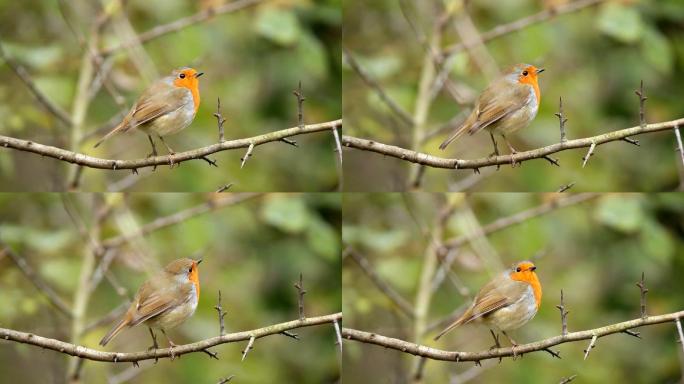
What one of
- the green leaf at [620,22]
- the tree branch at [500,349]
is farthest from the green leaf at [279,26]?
the green leaf at [620,22]

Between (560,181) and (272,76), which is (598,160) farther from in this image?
(272,76)

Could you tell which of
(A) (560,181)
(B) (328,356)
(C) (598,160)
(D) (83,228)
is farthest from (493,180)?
(D) (83,228)

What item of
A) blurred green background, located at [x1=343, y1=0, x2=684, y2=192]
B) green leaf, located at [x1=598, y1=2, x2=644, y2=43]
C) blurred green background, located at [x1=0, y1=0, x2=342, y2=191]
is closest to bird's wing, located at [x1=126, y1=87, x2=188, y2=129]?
blurred green background, located at [x1=0, y1=0, x2=342, y2=191]

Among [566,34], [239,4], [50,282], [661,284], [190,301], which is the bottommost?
[661,284]

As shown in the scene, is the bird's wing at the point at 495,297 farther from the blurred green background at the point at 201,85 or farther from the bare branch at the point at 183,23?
the bare branch at the point at 183,23

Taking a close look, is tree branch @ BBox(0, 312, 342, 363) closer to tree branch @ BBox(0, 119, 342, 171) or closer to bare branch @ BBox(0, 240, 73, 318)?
bare branch @ BBox(0, 240, 73, 318)
